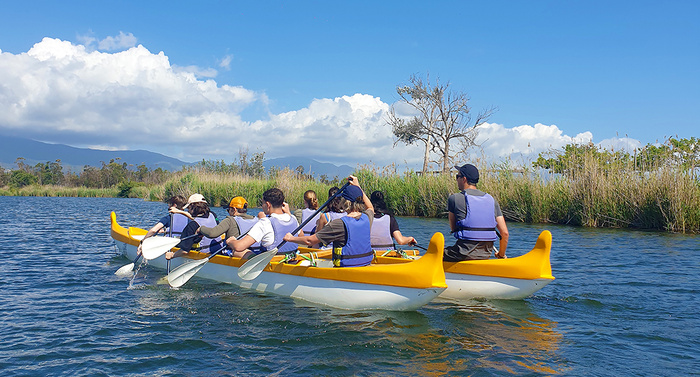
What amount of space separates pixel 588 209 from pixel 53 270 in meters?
14.5

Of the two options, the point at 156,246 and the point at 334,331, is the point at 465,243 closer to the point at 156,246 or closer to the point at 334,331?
the point at 334,331

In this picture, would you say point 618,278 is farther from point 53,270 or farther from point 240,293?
point 53,270

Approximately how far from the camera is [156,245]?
7.41 m

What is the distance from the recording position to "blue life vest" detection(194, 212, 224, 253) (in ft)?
25.0

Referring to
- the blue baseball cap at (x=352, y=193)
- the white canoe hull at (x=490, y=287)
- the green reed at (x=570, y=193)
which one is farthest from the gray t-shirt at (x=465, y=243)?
the green reed at (x=570, y=193)

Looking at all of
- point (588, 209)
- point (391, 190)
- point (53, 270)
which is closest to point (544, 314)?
point (53, 270)

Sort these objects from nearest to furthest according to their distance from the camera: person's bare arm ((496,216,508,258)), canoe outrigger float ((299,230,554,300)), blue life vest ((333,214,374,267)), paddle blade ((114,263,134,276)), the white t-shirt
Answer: blue life vest ((333,214,374,267)), canoe outrigger float ((299,230,554,300)), person's bare arm ((496,216,508,258)), the white t-shirt, paddle blade ((114,263,134,276))

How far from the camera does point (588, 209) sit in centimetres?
1522

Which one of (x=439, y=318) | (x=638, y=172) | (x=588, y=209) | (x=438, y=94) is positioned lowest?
(x=439, y=318)

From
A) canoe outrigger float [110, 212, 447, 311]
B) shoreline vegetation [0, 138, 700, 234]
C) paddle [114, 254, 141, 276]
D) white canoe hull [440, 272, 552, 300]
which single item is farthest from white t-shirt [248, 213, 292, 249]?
shoreline vegetation [0, 138, 700, 234]

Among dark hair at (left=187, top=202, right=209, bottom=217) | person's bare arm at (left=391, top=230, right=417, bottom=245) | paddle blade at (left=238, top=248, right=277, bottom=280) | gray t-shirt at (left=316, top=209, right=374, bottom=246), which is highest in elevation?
dark hair at (left=187, top=202, right=209, bottom=217)

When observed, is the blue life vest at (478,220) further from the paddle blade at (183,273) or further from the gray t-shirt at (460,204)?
the paddle blade at (183,273)

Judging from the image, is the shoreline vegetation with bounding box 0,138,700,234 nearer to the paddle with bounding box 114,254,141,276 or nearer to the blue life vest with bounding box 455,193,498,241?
the blue life vest with bounding box 455,193,498,241

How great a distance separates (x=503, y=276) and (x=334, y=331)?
7.77ft
